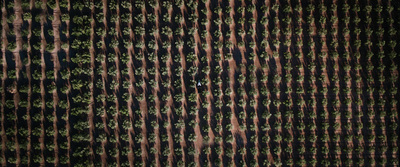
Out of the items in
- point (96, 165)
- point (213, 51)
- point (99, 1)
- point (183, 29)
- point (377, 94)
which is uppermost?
point (99, 1)

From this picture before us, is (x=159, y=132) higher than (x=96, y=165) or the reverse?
higher

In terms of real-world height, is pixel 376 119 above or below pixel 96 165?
above

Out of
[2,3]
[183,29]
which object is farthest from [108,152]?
[2,3]

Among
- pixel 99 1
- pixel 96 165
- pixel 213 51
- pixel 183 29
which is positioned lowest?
pixel 96 165

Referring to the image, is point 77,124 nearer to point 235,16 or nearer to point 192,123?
point 192,123

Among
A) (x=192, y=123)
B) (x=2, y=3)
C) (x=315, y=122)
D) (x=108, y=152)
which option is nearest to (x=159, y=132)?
(x=192, y=123)

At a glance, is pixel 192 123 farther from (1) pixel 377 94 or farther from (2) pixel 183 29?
(1) pixel 377 94
